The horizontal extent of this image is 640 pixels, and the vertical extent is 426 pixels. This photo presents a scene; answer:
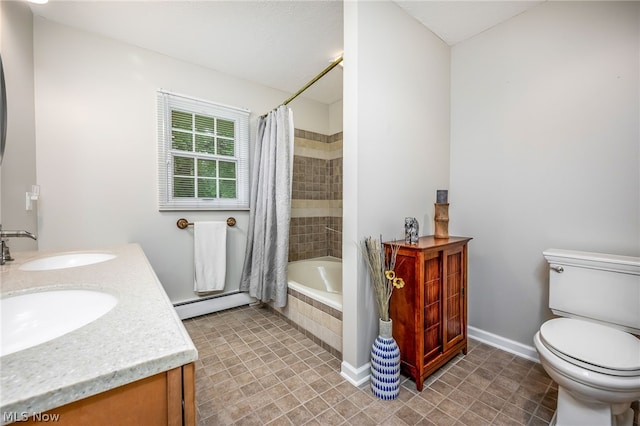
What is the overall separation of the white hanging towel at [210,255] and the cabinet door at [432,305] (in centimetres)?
187

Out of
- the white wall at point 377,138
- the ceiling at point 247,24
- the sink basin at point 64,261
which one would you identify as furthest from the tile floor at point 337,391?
the ceiling at point 247,24

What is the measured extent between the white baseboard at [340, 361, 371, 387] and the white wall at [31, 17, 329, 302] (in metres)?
1.67

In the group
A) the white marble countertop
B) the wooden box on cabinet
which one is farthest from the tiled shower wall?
the white marble countertop

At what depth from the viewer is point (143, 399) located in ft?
1.65

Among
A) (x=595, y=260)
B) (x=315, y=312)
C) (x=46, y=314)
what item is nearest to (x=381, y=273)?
(x=315, y=312)

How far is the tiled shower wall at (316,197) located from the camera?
124 inches

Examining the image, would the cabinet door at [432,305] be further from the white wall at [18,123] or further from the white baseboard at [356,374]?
the white wall at [18,123]

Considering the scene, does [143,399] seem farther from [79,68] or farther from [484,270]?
[79,68]

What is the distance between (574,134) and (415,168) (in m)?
0.95

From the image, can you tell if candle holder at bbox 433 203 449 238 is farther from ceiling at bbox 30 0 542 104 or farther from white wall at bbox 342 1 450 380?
ceiling at bbox 30 0 542 104

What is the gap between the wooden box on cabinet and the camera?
148cm

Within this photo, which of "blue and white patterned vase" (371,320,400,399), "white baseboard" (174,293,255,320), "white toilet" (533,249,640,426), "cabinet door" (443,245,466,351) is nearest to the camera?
"white toilet" (533,249,640,426)

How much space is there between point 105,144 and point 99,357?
2.22 metres

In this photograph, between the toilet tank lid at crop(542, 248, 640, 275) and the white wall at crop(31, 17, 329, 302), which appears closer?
the toilet tank lid at crop(542, 248, 640, 275)
